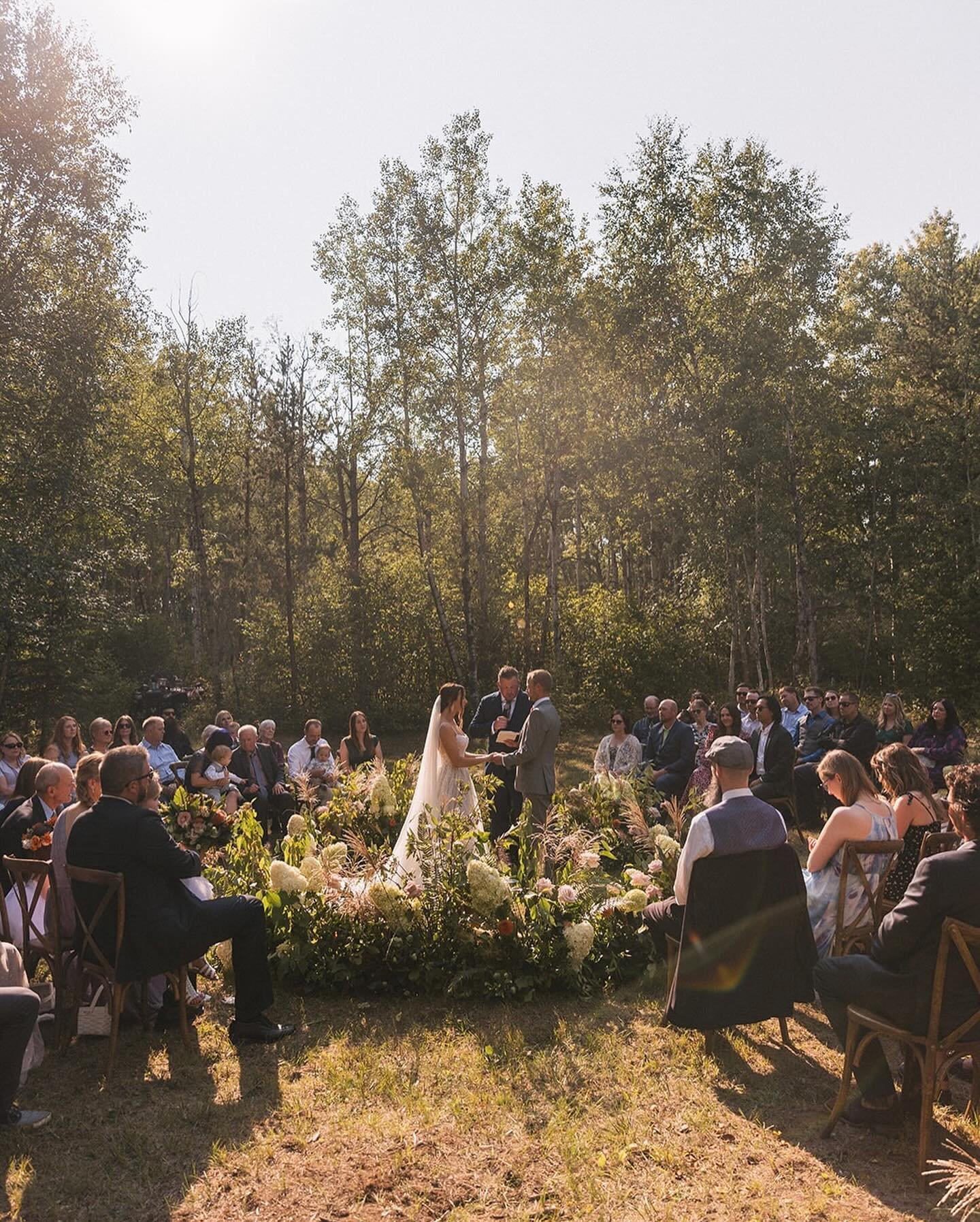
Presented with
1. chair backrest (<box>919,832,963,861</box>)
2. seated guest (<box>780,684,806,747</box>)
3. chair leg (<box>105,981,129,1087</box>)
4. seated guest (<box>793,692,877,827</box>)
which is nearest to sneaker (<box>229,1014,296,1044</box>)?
chair leg (<box>105,981,129,1087</box>)

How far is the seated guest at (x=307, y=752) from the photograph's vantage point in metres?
10.9

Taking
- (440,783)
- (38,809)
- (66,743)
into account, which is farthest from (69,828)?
(66,743)

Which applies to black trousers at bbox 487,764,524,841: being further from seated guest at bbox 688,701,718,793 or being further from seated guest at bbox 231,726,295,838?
seated guest at bbox 231,726,295,838

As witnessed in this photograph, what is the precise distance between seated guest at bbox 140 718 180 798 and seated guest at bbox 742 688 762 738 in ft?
21.8

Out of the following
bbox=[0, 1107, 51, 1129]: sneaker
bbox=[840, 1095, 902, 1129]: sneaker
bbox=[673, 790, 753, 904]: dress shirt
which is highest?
bbox=[673, 790, 753, 904]: dress shirt

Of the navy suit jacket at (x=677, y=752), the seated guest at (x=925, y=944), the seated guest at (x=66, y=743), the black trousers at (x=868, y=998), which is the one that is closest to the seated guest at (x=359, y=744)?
the seated guest at (x=66, y=743)

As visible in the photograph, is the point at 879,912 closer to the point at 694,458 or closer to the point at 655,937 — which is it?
the point at 655,937

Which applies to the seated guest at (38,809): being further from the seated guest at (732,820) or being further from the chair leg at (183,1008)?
the seated guest at (732,820)

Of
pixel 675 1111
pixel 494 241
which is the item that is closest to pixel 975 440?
pixel 494 241

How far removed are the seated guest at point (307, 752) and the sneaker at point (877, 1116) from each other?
755cm

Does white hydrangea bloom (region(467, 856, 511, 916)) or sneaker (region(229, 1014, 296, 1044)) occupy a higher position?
white hydrangea bloom (region(467, 856, 511, 916))

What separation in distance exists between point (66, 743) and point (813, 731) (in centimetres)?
842

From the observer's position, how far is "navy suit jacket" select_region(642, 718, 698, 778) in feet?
33.7

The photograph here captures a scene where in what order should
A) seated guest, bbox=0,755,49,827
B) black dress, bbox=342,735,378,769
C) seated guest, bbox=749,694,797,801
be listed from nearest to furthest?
seated guest, bbox=0,755,49,827 < seated guest, bbox=749,694,797,801 < black dress, bbox=342,735,378,769
